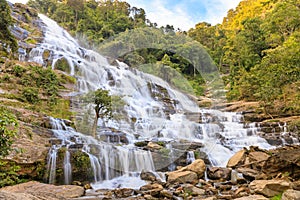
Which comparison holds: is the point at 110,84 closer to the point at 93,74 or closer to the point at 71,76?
the point at 93,74

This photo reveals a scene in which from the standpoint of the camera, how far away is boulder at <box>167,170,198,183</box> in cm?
813

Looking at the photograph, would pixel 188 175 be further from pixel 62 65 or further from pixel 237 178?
pixel 62 65

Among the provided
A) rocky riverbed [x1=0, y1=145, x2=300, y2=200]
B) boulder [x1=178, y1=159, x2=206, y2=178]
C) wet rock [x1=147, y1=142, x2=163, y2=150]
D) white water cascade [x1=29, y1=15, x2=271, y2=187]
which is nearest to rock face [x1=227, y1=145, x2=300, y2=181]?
rocky riverbed [x1=0, y1=145, x2=300, y2=200]

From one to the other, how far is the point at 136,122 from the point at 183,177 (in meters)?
7.54

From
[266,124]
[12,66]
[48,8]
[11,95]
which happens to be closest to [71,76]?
[12,66]

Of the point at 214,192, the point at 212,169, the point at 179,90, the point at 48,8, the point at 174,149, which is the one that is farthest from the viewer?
the point at 48,8

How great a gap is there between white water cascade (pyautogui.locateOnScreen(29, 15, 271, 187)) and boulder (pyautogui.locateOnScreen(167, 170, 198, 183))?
1718 mm

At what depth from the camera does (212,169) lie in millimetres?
9180

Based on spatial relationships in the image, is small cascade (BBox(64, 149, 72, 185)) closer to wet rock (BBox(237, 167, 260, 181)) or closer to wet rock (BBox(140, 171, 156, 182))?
wet rock (BBox(140, 171, 156, 182))

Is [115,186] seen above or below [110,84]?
below

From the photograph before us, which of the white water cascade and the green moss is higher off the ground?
the white water cascade

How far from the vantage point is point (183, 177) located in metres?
8.21

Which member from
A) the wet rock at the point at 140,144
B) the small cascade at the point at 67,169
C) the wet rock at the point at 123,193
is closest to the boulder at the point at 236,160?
the wet rock at the point at 140,144

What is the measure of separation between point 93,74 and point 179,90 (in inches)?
309
